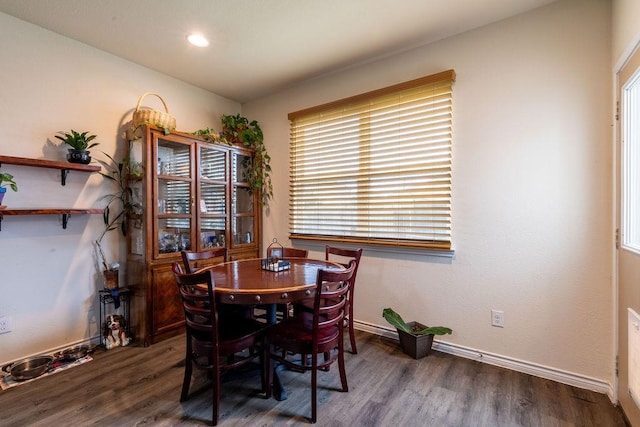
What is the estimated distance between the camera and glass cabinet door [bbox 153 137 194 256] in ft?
9.37

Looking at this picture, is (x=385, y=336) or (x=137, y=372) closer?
(x=137, y=372)

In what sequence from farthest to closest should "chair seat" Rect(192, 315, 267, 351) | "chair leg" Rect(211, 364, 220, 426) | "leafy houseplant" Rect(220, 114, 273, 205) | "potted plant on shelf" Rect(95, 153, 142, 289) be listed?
"leafy houseplant" Rect(220, 114, 273, 205) → "potted plant on shelf" Rect(95, 153, 142, 289) → "chair seat" Rect(192, 315, 267, 351) → "chair leg" Rect(211, 364, 220, 426)

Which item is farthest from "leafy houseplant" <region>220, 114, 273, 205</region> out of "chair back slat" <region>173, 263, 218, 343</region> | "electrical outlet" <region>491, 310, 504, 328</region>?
"electrical outlet" <region>491, 310, 504, 328</region>

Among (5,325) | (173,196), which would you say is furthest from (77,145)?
(5,325)

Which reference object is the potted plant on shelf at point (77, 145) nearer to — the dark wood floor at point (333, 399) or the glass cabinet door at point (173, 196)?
the glass cabinet door at point (173, 196)

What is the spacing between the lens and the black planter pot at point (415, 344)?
2439 mm

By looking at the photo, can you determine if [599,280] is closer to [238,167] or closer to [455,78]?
[455,78]

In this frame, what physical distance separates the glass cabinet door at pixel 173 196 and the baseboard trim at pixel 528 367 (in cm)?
234

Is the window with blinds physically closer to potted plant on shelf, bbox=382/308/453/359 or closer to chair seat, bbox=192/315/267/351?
potted plant on shelf, bbox=382/308/453/359

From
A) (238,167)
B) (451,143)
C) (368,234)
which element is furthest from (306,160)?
(451,143)

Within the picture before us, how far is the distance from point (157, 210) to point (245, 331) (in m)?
1.60

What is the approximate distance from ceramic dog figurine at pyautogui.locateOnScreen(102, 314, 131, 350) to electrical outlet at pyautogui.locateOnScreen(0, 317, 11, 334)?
0.63m

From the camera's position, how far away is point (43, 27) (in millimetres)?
2461

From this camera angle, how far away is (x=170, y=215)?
9.66 ft
